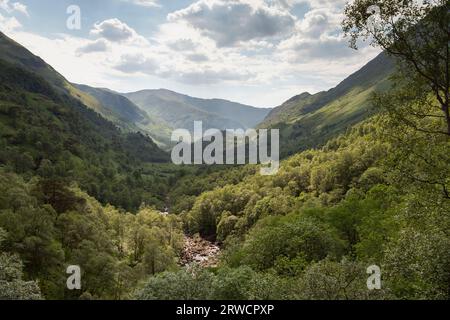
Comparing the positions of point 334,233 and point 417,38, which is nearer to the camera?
point 417,38

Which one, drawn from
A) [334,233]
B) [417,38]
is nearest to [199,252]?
[334,233]

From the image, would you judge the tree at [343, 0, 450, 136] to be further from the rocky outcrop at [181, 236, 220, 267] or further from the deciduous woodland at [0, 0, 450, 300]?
the rocky outcrop at [181, 236, 220, 267]

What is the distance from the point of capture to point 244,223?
486 feet

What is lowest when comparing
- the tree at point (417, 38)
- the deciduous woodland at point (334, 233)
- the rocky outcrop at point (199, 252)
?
the rocky outcrop at point (199, 252)

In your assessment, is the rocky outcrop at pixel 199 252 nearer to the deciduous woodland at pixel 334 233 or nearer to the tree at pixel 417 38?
the deciduous woodland at pixel 334 233

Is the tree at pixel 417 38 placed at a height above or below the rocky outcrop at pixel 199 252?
above

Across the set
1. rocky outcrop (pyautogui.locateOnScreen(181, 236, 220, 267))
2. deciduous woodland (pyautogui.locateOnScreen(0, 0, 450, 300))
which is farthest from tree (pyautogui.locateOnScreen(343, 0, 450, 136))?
rocky outcrop (pyautogui.locateOnScreen(181, 236, 220, 267))

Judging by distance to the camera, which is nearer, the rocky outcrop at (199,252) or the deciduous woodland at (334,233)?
the deciduous woodland at (334,233)

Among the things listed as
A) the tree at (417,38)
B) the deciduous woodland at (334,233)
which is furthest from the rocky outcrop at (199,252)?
the tree at (417,38)

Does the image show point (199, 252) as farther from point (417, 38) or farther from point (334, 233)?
point (417, 38)

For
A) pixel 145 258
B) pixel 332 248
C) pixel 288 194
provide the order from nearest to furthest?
pixel 332 248, pixel 145 258, pixel 288 194

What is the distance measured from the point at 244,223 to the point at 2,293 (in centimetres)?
12120
